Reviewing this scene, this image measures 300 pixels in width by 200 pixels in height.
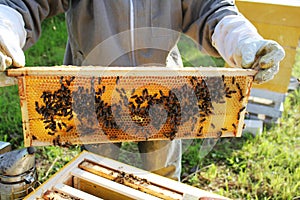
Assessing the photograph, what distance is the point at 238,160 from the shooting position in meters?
4.04

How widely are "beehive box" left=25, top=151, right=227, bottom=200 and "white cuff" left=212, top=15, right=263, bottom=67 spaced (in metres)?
0.82

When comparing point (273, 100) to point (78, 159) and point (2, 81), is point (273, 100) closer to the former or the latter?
point (78, 159)

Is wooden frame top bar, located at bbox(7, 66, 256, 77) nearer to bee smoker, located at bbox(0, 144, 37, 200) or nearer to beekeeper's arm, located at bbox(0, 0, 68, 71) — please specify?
beekeeper's arm, located at bbox(0, 0, 68, 71)

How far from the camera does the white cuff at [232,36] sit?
2.21 m

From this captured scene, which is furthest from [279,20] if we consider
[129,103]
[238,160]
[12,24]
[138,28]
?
[12,24]

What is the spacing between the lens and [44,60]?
5.94 metres

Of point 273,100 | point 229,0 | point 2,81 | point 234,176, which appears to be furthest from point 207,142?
point 2,81

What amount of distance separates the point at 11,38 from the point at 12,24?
0.13 metres

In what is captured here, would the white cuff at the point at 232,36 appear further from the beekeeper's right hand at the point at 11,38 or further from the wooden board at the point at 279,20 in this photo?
the wooden board at the point at 279,20

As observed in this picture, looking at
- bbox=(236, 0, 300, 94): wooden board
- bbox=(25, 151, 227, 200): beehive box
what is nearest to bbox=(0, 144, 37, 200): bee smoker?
bbox=(25, 151, 227, 200): beehive box

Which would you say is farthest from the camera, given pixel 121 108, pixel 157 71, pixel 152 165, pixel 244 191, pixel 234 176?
pixel 234 176

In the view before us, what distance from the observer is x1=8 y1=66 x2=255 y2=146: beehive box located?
6.39 feet

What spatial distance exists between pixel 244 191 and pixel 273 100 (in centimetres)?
144

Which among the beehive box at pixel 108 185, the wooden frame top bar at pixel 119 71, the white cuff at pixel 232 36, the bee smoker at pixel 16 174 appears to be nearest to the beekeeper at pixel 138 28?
the white cuff at pixel 232 36
